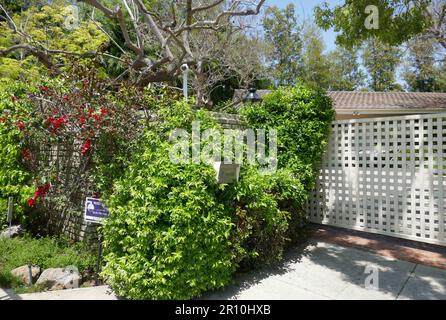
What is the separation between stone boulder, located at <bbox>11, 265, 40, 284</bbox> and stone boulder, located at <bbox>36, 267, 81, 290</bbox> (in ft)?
0.56

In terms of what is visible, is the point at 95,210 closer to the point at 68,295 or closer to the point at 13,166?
the point at 68,295

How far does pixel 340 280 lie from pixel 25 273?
14.0 feet

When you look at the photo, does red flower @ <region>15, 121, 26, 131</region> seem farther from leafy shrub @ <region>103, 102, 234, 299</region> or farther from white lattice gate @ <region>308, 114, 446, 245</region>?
white lattice gate @ <region>308, 114, 446, 245</region>

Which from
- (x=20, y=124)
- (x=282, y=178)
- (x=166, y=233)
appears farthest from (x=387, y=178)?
(x=20, y=124)

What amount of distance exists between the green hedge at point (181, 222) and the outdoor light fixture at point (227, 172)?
0.10 m

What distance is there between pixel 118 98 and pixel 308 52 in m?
23.2

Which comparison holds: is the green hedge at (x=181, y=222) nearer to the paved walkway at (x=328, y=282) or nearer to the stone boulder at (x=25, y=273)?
the paved walkway at (x=328, y=282)

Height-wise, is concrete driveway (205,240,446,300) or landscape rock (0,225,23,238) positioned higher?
landscape rock (0,225,23,238)

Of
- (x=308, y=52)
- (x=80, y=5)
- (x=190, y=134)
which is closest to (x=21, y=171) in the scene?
(x=190, y=134)

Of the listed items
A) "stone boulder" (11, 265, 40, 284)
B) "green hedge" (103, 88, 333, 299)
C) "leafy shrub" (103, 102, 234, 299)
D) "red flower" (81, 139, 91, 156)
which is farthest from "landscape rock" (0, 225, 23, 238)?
"leafy shrub" (103, 102, 234, 299)

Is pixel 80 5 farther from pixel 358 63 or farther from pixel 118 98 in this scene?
pixel 358 63

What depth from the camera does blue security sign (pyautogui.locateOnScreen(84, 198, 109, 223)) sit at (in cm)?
430

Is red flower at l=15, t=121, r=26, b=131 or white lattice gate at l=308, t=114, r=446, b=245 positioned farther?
red flower at l=15, t=121, r=26, b=131

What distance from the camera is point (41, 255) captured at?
482 centimetres
